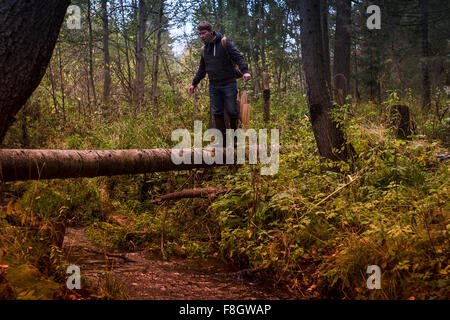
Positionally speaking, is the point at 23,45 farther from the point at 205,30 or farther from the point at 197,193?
the point at 205,30

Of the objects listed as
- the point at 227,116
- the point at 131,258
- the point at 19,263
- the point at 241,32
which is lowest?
the point at 131,258

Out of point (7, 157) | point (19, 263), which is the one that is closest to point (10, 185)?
point (7, 157)

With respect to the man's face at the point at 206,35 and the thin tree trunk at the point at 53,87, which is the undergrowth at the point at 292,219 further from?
the thin tree trunk at the point at 53,87

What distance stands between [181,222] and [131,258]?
4.03ft

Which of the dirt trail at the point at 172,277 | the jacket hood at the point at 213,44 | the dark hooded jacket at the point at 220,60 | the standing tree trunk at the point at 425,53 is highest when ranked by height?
the standing tree trunk at the point at 425,53

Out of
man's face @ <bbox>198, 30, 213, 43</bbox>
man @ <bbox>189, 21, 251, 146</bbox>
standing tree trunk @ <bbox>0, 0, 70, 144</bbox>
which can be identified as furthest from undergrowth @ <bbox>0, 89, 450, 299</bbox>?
man's face @ <bbox>198, 30, 213, 43</bbox>

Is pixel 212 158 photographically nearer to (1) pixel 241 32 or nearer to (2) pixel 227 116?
(2) pixel 227 116

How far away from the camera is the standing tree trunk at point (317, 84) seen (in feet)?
16.7

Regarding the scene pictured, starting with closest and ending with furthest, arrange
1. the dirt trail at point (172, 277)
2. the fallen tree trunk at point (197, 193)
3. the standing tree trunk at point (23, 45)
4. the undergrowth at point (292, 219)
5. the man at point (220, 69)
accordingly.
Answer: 1. the standing tree trunk at point (23, 45)
2. the undergrowth at point (292, 219)
3. the dirt trail at point (172, 277)
4. the fallen tree trunk at point (197, 193)
5. the man at point (220, 69)

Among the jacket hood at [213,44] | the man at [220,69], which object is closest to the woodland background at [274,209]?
the man at [220,69]

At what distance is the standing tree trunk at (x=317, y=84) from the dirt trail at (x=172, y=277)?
238 centimetres

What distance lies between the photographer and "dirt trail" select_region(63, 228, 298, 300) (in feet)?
10.5
